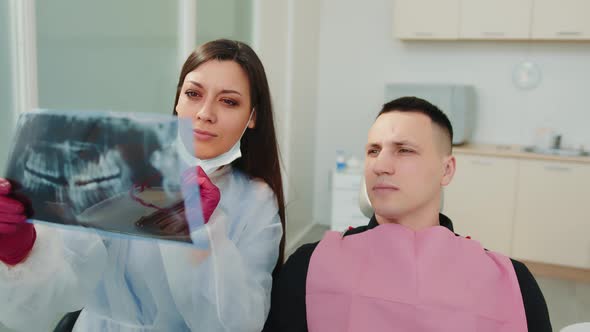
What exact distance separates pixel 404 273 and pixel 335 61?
3.88 m

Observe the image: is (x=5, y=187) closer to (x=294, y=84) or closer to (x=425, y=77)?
(x=294, y=84)

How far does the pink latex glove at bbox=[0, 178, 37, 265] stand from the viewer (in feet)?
2.87

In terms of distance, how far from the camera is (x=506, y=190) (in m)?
4.00

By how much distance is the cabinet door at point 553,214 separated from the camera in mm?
3828

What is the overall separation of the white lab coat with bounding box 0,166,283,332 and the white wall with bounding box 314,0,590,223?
364cm

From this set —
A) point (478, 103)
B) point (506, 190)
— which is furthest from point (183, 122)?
point (478, 103)

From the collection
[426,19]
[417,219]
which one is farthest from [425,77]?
[417,219]

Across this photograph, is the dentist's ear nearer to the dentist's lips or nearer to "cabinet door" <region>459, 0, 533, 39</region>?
the dentist's lips

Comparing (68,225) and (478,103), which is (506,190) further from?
(68,225)

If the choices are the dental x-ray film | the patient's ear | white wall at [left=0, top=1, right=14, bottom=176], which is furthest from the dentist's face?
white wall at [left=0, top=1, right=14, bottom=176]

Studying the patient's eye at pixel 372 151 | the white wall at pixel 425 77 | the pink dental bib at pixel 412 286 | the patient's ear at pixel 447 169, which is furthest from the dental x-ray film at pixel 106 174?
the white wall at pixel 425 77

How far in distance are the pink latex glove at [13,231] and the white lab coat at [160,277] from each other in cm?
3

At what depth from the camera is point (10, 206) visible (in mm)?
875

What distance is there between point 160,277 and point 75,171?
0.41 m
